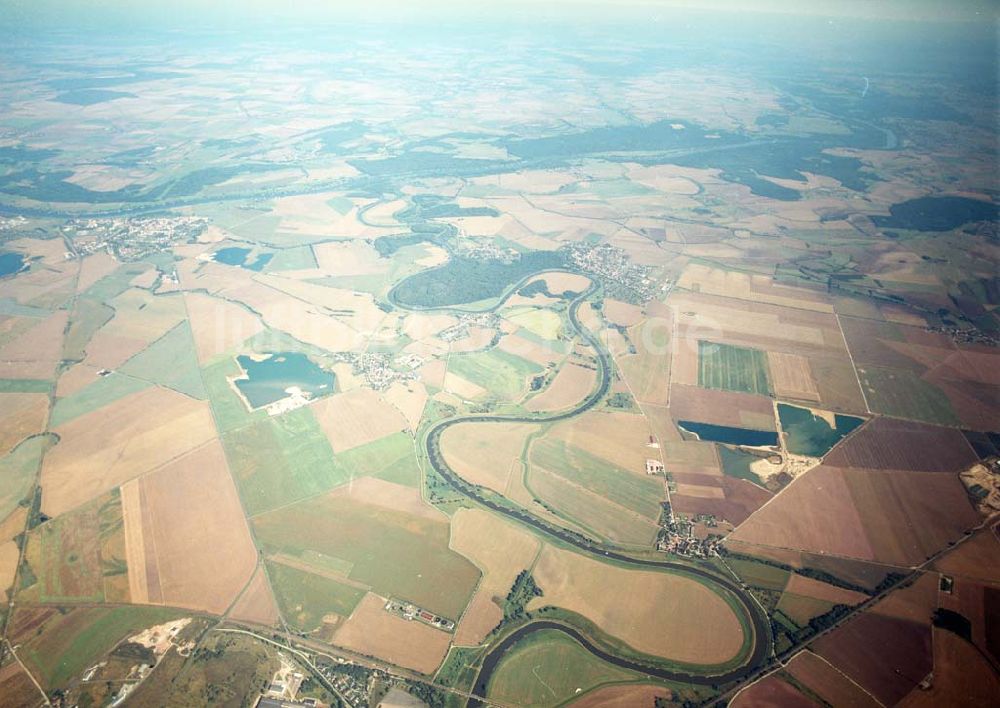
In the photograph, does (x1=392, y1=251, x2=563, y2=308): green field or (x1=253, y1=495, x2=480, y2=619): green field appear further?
(x1=392, y1=251, x2=563, y2=308): green field

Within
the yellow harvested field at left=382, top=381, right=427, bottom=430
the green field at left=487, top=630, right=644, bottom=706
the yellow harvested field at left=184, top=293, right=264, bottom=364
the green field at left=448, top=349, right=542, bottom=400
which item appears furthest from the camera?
the yellow harvested field at left=184, top=293, right=264, bottom=364

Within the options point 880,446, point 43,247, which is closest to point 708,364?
point 880,446

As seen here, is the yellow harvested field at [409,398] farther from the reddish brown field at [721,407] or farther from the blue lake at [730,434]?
the blue lake at [730,434]

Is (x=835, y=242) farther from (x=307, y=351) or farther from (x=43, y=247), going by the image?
(x=43, y=247)

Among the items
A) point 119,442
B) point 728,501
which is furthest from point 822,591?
point 119,442

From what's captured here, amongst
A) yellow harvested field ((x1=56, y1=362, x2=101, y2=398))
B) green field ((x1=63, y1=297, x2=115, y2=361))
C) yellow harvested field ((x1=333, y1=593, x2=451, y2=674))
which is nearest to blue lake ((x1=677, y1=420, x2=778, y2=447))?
yellow harvested field ((x1=333, y1=593, x2=451, y2=674))

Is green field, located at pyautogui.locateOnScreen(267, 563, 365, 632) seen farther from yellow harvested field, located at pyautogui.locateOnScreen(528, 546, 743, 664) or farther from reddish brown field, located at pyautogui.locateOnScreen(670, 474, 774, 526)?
reddish brown field, located at pyautogui.locateOnScreen(670, 474, 774, 526)
